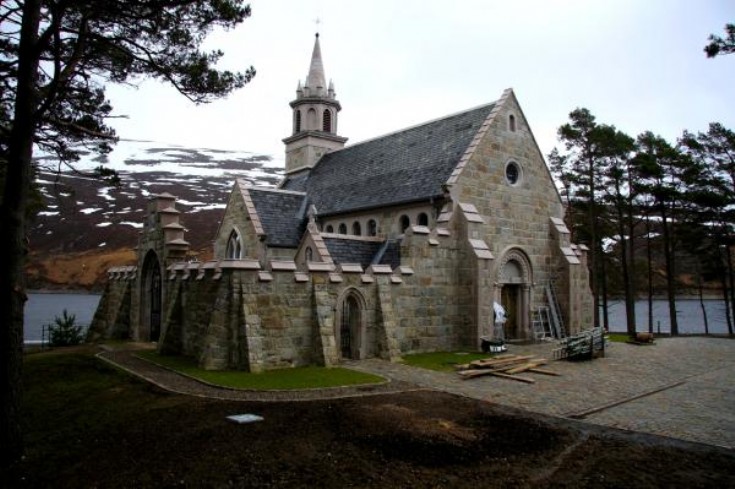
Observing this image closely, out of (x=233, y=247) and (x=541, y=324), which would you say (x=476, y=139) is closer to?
(x=541, y=324)

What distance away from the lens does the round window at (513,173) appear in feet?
84.9

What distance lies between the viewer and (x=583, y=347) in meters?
20.5

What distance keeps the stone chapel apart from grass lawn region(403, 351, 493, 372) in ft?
2.08

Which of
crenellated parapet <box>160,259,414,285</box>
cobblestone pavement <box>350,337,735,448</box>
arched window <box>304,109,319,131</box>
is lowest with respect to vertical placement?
cobblestone pavement <box>350,337,735,448</box>

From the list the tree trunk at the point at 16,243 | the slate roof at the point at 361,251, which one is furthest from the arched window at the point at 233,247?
the tree trunk at the point at 16,243

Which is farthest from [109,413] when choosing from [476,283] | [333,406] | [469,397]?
[476,283]

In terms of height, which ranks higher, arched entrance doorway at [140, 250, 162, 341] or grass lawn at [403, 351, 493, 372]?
arched entrance doorway at [140, 250, 162, 341]

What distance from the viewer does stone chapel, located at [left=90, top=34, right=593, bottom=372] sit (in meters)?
17.7

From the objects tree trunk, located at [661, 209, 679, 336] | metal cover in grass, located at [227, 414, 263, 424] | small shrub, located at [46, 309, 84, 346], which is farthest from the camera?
tree trunk, located at [661, 209, 679, 336]

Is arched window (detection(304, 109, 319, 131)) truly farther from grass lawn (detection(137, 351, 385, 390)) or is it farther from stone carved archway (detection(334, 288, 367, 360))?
grass lawn (detection(137, 351, 385, 390))

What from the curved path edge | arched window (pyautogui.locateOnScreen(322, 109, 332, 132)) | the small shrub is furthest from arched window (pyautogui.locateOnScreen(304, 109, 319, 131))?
the curved path edge

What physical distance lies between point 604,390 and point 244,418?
405 inches

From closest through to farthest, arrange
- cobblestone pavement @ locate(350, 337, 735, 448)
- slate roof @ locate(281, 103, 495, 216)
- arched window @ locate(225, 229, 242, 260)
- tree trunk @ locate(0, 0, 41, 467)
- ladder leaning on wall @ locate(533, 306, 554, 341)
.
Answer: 1. tree trunk @ locate(0, 0, 41, 467)
2. cobblestone pavement @ locate(350, 337, 735, 448)
3. slate roof @ locate(281, 103, 495, 216)
4. ladder leaning on wall @ locate(533, 306, 554, 341)
5. arched window @ locate(225, 229, 242, 260)

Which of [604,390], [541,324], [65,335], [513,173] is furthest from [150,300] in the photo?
[604,390]
